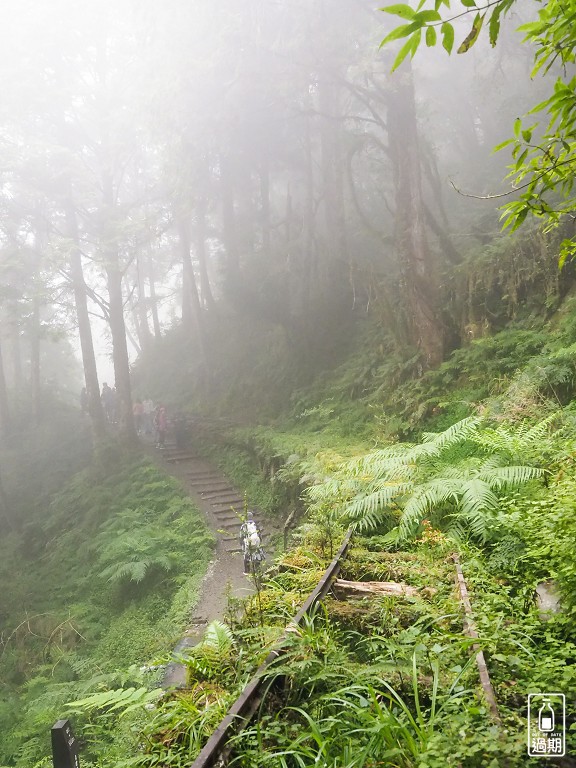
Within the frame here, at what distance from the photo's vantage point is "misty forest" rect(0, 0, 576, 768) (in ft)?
8.71

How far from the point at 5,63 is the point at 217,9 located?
9.26 m

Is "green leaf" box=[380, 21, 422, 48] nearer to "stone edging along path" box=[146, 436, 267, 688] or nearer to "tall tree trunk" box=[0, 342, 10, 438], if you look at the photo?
"stone edging along path" box=[146, 436, 267, 688]

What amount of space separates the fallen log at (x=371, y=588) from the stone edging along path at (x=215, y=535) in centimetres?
98

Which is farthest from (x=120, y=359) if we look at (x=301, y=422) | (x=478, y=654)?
(x=478, y=654)

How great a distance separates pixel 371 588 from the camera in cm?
414

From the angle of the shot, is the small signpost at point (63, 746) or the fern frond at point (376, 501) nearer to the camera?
the small signpost at point (63, 746)

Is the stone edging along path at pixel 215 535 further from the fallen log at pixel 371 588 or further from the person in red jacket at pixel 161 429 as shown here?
the fallen log at pixel 371 588

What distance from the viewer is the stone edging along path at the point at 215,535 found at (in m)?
7.08

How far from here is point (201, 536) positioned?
1092 cm

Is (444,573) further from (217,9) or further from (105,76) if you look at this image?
(105,76)

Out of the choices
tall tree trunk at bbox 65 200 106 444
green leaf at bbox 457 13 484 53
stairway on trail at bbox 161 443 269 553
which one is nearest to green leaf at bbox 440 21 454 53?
green leaf at bbox 457 13 484 53

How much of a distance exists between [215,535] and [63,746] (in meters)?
8.59

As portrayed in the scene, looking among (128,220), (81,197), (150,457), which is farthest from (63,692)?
(81,197)

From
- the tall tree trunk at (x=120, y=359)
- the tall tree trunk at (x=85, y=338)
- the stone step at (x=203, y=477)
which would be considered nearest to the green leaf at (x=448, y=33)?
the stone step at (x=203, y=477)
